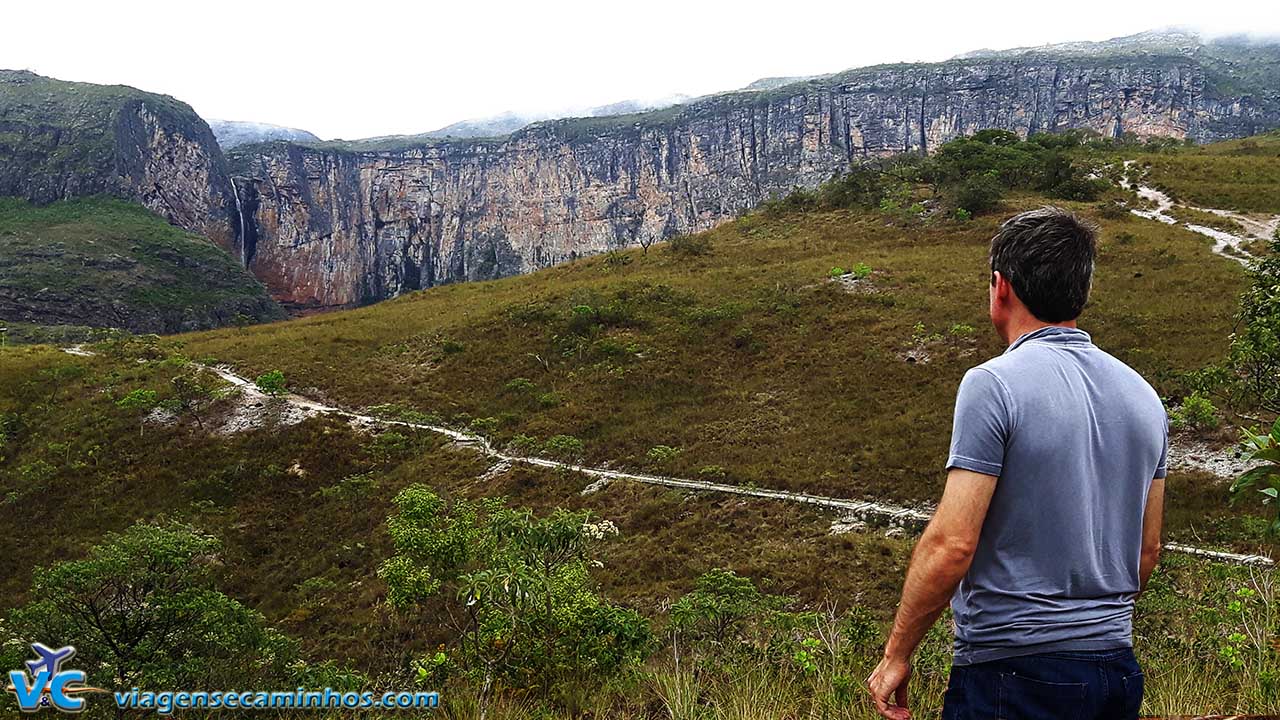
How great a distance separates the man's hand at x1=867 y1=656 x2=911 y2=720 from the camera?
219 cm

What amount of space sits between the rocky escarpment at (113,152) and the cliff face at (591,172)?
704 centimetres

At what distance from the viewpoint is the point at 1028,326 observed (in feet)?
7.30

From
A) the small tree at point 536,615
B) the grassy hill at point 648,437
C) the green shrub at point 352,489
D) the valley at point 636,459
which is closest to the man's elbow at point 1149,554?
the valley at point 636,459

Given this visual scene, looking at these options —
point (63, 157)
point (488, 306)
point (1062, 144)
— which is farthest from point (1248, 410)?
point (63, 157)

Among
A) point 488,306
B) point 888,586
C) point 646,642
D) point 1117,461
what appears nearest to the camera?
point 1117,461

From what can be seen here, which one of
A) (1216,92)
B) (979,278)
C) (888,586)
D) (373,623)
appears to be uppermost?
(1216,92)

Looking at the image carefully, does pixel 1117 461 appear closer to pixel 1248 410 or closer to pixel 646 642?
pixel 646 642

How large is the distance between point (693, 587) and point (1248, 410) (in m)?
14.2

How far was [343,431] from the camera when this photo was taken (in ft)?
73.7

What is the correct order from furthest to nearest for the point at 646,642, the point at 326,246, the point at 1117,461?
the point at 326,246 < the point at 646,642 < the point at 1117,461

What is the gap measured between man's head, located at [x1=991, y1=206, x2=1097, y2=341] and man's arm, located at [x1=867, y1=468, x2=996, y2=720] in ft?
1.85

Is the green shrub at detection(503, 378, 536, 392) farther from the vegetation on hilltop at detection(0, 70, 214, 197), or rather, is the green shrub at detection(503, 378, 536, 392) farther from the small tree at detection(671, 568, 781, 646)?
the vegetation on hilltop at detection(0, 70, 214, 197)

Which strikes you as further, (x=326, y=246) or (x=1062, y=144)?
(x=326, y=246)

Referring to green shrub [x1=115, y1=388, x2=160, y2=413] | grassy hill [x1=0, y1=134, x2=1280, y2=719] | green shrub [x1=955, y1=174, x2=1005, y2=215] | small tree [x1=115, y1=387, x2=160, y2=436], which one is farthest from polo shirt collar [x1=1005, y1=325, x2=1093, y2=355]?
green shrub [x1=955, y1=174, x2=1005, y2=215]
